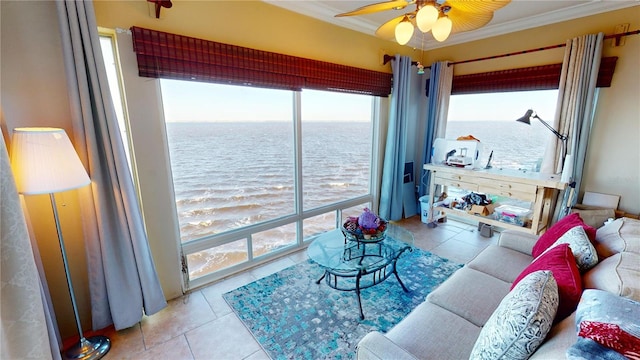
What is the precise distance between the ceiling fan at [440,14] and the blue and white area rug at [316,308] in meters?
1.91

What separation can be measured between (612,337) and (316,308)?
66.5 inches

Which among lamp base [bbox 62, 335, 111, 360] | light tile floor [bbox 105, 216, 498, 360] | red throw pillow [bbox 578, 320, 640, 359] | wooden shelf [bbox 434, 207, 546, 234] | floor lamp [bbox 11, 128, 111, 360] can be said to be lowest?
light tile floor [bbox 105, 216, 498, 360]

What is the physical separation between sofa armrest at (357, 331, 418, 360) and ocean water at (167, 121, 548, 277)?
1.73 m

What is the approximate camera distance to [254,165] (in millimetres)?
2588

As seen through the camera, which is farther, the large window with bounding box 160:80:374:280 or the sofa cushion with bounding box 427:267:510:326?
the large window with bounding box 160:80:374:280

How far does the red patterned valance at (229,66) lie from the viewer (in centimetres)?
177

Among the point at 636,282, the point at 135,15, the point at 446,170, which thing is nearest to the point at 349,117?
the point at 446,170

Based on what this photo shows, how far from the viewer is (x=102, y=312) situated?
1794 mm

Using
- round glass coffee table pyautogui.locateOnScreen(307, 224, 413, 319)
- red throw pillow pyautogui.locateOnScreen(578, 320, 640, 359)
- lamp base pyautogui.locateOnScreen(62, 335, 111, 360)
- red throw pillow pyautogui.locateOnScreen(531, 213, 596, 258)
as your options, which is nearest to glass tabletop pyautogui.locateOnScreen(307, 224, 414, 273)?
round glass coffee table pyautogui.locateOnScreen(307, 224, 413, 319)

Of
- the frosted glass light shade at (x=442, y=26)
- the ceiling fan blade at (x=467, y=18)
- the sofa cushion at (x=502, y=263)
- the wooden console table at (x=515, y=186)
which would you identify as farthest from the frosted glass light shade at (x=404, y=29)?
the wooden console table at (x=515, y=186)

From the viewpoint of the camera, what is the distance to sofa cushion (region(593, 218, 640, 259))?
53.6 inches

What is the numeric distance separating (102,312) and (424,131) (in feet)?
13.1

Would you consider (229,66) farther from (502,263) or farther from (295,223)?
(502,263)

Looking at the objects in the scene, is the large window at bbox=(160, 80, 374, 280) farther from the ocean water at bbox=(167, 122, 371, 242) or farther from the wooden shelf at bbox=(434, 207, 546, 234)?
the wooden shelf at bbox=(434, 207, 546, 234)
